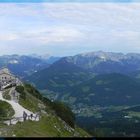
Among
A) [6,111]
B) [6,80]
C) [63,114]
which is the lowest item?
[63,114]

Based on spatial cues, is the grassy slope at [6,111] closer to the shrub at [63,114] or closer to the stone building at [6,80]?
the shrub at [63,114]

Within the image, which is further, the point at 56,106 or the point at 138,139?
the point at 56,106

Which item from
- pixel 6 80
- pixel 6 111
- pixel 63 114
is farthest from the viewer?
pixel 6 80

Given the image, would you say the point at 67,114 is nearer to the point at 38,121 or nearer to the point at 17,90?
the point at 17,90

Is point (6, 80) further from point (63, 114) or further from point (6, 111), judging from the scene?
point (6, 111)

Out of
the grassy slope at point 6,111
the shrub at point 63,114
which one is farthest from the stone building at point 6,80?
the grassy slope at point 6,111

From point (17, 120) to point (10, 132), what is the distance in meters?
23.2

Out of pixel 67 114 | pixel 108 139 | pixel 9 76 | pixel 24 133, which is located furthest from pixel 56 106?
pixel 108 139

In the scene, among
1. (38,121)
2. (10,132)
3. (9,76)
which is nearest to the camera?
(10,132)

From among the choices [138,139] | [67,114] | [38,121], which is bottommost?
[67,114]

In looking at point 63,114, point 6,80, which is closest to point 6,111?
point 63,114

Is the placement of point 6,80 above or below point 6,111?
below

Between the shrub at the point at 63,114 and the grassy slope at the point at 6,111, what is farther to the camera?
the shrub at the point at 63,114

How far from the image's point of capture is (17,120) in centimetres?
9688
